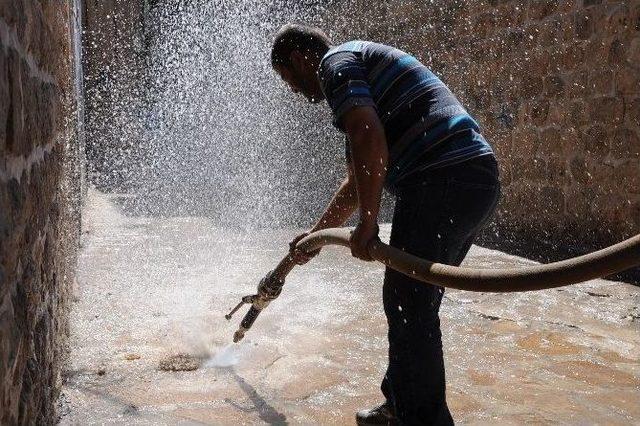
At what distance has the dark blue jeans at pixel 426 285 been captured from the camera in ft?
6.96

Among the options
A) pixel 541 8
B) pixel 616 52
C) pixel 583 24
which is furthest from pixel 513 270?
pixel 541 8

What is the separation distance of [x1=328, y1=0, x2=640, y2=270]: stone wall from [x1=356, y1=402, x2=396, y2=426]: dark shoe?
367 centimetres

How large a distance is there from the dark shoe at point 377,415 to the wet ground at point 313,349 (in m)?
0.13

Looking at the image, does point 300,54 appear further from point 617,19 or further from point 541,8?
point 541,8

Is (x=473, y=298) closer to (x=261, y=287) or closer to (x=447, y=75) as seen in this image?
(x=261, y=287)

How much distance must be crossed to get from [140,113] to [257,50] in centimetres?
575

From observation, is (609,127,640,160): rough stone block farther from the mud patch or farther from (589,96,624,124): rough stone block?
the mud patch

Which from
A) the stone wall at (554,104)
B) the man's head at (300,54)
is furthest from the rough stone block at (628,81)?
the man's head at (300,54)

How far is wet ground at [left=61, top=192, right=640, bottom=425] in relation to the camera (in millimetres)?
2672

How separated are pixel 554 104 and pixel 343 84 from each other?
484cm

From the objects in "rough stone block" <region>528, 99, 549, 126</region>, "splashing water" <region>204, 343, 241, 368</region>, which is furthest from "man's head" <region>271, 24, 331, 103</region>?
"rough stone block" <region>528, 99, 549, 126</region>

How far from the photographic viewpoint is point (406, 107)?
2.18 metres

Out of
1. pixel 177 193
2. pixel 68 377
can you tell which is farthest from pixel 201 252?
pixel 177 193

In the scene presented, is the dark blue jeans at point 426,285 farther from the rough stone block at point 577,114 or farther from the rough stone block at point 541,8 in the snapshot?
the rough stone block at point 541,8
